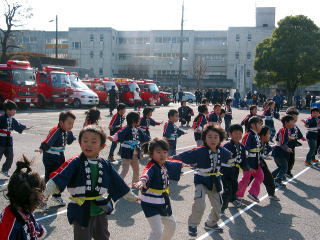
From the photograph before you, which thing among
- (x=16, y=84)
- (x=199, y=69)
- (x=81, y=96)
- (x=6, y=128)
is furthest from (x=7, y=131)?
(x=199, y=69)

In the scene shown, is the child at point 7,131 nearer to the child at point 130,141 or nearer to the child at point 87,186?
the child at point 130,141

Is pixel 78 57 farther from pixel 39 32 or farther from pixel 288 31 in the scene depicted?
pixel 288 31

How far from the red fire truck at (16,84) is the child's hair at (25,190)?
77.2 ft

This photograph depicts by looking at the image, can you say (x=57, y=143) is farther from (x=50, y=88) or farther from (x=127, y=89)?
(x=127, y=89)

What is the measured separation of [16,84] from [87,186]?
907 inches

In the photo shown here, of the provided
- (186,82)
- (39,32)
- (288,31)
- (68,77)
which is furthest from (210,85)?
(68,77)

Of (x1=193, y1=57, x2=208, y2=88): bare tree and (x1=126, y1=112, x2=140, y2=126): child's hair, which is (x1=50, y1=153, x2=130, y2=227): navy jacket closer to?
(x1=126, y1=112, x2=140, y2=126): child's hair

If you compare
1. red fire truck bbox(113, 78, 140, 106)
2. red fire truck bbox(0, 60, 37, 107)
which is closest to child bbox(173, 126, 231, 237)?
red fire truck bbox(0, 60, 37, 107)

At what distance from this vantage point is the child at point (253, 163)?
702 cm

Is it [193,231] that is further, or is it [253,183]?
[253,183]

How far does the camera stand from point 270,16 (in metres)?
71.3

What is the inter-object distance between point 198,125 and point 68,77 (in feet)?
66.8

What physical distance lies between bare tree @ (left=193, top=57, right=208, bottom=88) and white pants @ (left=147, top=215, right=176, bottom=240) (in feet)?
231

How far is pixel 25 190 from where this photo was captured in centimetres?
292
